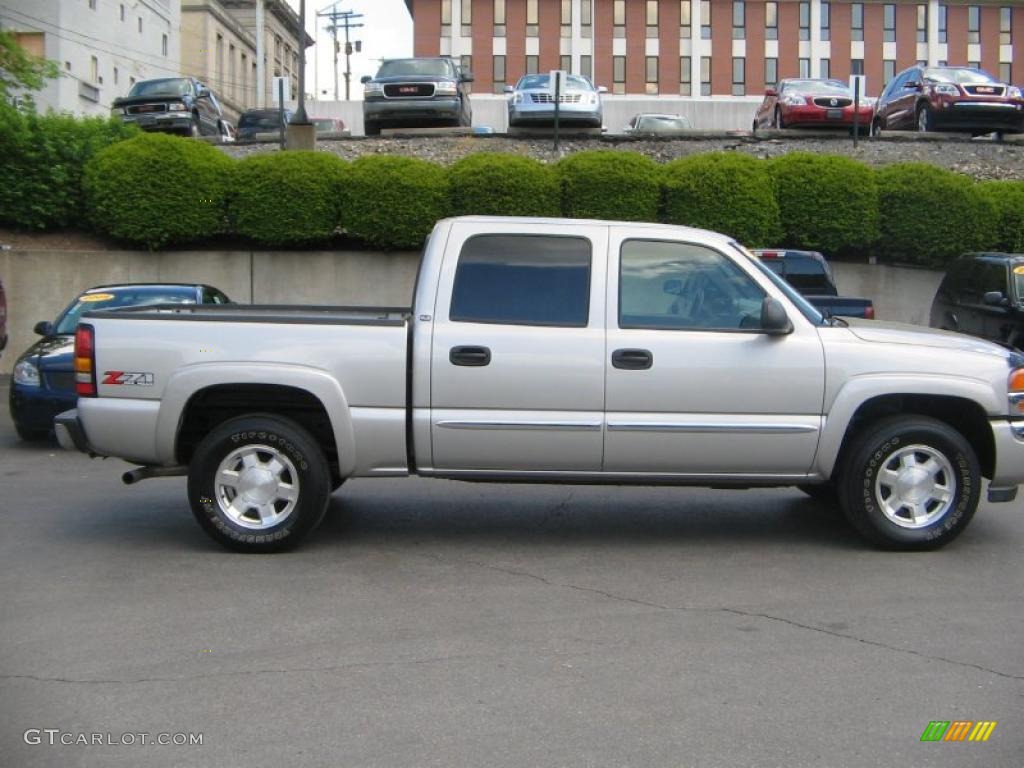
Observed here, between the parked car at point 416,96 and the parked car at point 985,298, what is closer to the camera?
the parked car at point 985,298

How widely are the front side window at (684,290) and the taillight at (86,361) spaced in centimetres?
313

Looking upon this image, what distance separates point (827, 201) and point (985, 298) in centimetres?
577

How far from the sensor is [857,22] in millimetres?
77312

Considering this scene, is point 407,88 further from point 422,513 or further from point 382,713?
point 382,713

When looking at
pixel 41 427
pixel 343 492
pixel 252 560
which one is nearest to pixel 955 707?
pixel 252 560

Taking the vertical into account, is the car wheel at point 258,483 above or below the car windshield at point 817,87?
below

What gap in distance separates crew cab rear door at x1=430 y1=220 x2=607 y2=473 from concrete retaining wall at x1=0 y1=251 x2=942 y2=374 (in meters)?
12.2

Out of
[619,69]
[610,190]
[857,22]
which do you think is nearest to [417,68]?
[610,190]

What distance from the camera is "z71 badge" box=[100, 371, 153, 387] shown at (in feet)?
22.4

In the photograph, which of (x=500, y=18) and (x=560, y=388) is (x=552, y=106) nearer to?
(x=560, y=388)

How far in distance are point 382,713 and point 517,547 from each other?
2812 mm

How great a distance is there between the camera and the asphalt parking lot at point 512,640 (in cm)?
432

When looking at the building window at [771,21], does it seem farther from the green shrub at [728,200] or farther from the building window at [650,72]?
A: the green shrub at [728,200]

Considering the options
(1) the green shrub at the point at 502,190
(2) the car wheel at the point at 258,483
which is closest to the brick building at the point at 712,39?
(1) the green shrub at the point at 502,190
